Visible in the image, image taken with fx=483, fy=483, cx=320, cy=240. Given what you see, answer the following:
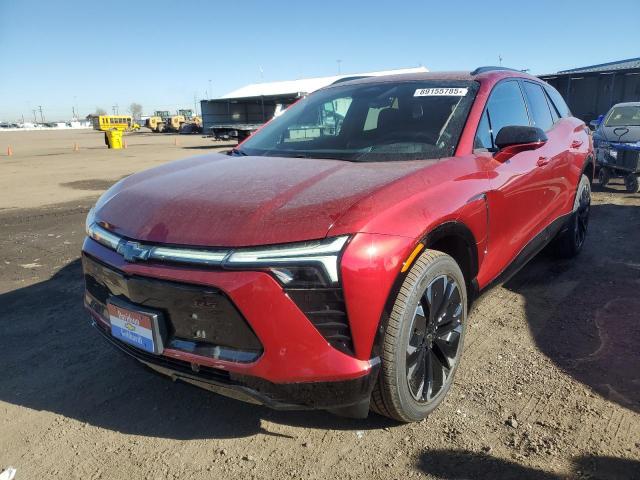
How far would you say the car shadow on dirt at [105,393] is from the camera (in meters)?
2.48

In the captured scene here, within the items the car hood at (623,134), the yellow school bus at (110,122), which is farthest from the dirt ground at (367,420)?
the yellow school bus at (110,122)

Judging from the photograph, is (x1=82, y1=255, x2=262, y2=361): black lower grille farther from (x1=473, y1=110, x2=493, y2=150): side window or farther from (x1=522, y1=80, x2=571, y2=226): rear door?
(x1=522, y1=80, x2=571, y2=226): rear door

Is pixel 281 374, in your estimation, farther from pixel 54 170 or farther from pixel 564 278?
pixel 54 170

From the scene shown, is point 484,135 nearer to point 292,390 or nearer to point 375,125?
point 375,125

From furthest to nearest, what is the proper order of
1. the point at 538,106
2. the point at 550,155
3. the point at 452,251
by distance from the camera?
the point at 538,106, the point at 550,155, the point at 452,251

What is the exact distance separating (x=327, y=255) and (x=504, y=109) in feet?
7.17

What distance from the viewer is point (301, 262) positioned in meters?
1.85

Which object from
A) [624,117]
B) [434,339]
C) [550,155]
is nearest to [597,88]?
[624,117]

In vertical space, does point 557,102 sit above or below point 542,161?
above

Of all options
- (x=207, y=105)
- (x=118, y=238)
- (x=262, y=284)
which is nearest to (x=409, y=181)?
(x=262, y=284)

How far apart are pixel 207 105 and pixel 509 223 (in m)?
29.0

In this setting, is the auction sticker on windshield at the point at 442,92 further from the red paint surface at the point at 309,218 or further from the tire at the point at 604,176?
the tire at the point at 604,176

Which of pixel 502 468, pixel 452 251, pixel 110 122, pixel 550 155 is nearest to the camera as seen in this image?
pixel 502 468

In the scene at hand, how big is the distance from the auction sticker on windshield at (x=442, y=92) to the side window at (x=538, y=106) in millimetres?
1095
